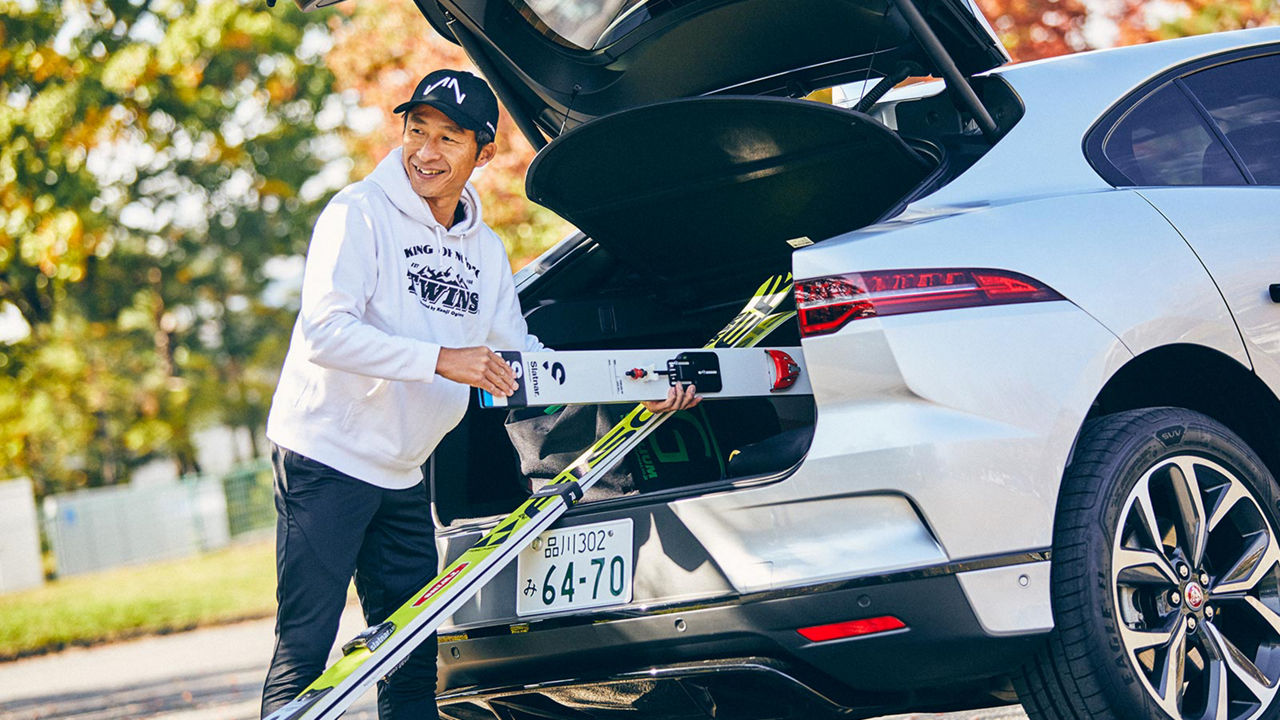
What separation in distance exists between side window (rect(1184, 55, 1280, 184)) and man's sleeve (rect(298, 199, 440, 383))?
227 centimetres

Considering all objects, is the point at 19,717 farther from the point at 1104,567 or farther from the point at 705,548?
the point at 1104,567

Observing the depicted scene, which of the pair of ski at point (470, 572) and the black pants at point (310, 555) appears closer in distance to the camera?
the pair of ski at point (470, 572)

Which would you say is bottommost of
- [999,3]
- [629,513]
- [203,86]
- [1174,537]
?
[1174,537]

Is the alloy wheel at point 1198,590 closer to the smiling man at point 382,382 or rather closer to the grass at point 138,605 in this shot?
the smiling man at point 382,382

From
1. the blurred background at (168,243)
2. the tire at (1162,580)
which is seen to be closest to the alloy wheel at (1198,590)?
the tire at (1162,580)

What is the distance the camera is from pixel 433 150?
3.45 m

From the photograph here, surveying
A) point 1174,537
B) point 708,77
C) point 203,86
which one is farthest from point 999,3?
point 203,86

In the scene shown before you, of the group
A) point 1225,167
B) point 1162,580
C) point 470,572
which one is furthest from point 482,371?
point 1225,167

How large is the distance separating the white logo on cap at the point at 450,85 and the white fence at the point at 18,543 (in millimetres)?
21054

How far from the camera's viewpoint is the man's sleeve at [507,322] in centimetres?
372

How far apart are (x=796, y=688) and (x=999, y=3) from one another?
9.18 m

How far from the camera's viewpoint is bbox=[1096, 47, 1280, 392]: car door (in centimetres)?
331

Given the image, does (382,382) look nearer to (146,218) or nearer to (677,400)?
(677,400)

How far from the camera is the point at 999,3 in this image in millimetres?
10922
